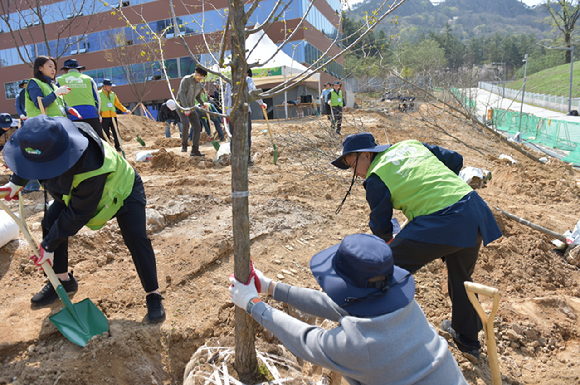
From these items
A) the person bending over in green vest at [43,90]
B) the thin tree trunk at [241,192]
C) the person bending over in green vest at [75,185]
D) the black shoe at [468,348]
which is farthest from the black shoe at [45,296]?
the black shoe at [468,348]

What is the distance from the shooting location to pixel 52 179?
85.0 inches

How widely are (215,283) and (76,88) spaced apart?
3980 mm

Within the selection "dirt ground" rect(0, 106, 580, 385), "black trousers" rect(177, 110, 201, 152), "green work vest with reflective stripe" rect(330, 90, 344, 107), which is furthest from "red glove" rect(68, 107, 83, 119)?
"green work vest with reflective stripe" rect(330, 90, 344, 107)

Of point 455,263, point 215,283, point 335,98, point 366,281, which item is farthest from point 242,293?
point 335,98

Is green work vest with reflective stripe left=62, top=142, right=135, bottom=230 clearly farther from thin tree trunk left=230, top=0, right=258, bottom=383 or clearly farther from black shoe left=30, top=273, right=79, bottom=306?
thin tree trunk left=230, top=0, right=258, bottom=383

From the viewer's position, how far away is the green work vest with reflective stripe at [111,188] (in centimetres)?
226

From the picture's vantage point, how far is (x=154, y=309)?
2574 mm

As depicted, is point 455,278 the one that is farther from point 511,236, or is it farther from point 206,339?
point 511,236

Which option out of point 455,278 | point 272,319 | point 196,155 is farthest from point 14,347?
point 196,155

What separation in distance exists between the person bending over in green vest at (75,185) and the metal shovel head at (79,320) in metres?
0.29

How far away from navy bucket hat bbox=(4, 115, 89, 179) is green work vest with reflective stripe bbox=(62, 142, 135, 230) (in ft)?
0.59

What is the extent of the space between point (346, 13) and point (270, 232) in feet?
7.55

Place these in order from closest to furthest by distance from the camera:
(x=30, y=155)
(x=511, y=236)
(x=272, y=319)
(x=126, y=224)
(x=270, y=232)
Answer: (x=272, y=319) < (x=30, y=155) < (x=126, y=224) < (x=270, y=232) < (x=511, y=236)

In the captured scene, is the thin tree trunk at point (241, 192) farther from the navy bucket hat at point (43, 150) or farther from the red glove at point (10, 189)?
the red glove at point (10, 189)
